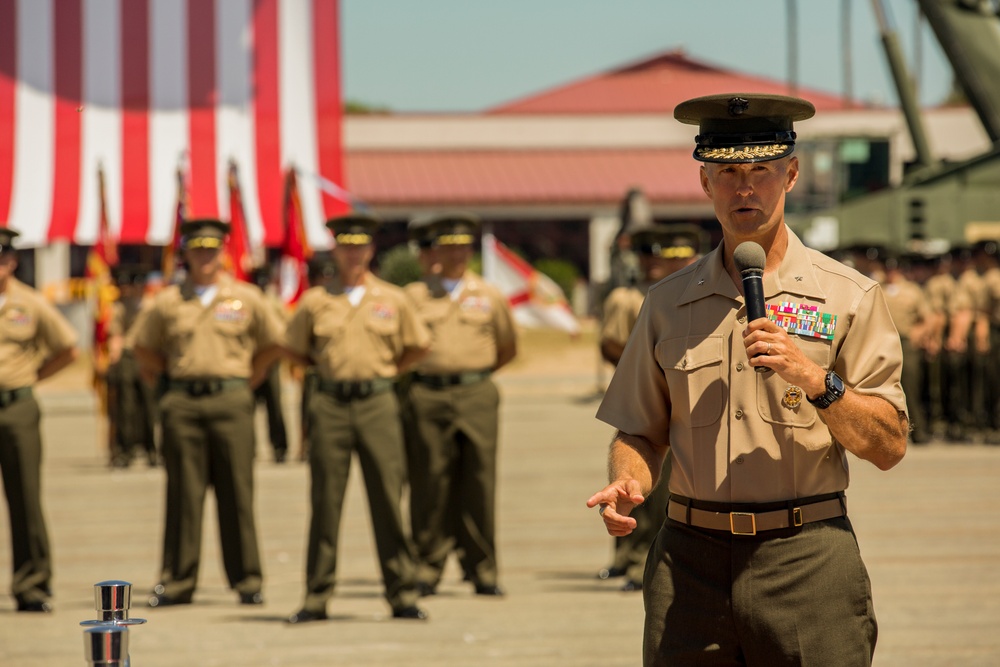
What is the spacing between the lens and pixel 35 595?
32.1ft

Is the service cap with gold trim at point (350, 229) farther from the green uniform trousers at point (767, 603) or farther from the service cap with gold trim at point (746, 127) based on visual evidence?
the green uniform trousers at point (767, 603)

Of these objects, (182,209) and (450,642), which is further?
(182,209)

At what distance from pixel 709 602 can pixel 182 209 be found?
36.7 ft

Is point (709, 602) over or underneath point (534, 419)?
over

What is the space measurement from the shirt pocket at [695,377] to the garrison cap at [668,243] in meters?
5.88

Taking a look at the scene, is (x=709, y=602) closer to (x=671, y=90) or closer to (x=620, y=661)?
(x=620, y=661)

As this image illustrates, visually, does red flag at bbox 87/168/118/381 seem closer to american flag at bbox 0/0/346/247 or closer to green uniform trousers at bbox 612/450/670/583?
american flag at bbox 0/0/346/247

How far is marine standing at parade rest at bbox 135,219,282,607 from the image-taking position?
9.95 m

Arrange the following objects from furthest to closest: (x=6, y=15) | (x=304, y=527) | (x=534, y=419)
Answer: (x=534, y=419)
(x=6, y=15)
(x=304, y=527)

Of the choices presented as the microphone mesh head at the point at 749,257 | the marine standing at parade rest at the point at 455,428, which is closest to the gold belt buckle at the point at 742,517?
the microphone mesh head at the point at 749,257

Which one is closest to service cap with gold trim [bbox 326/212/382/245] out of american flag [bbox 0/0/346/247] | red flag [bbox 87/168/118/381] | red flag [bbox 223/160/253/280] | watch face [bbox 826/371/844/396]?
american flag [bbox 0/0/346/247]

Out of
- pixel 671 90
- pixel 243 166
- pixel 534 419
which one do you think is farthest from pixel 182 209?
Result: pixel 671 90

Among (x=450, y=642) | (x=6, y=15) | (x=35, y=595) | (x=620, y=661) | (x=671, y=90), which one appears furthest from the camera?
(x=671, y=90)

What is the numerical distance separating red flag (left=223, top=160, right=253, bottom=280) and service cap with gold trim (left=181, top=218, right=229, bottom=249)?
5528 mm
